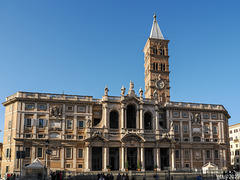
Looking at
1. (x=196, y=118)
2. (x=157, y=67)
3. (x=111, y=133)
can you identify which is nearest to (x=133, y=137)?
(x=111, y=133)

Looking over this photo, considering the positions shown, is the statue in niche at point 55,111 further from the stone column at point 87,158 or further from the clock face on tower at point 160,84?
the clock face on tower at point 160,84

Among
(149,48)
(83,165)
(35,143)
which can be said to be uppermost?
(149,48)

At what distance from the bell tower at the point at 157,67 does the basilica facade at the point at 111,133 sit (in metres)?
6.79

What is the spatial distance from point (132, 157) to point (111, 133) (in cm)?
764

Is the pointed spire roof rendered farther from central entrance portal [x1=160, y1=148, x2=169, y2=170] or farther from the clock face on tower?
central entrance portal [x1=160, y1=148, x2=169, y2=170]

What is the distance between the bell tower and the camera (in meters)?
80.1

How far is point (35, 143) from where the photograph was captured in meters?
62.3

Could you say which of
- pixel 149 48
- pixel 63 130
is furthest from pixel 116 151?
pixel 149 48

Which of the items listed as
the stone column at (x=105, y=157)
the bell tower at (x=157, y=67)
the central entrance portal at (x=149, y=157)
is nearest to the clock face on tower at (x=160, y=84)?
the bell tower at (x=157, y=67)

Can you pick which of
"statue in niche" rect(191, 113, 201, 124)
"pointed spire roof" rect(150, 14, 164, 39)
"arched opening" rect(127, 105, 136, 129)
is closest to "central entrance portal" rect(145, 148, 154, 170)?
"arched opening" rect(127, 105, 136, 129)

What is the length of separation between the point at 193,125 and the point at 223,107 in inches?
422

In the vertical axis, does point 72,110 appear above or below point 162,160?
above

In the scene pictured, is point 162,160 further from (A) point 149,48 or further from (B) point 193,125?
(A) point 149,48

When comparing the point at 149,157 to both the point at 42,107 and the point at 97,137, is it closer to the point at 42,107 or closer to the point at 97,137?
the point at 97,137
